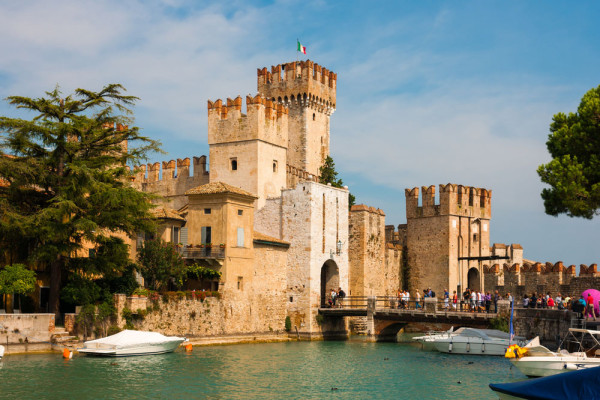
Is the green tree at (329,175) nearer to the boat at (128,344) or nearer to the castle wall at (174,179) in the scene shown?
the castle wall at (174,179)

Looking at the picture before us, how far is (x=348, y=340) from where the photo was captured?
44656mm

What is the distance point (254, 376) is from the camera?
27938mm

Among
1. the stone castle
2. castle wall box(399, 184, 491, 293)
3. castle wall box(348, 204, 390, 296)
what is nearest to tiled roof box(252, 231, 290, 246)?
the stone castle

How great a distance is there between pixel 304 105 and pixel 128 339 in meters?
27.1

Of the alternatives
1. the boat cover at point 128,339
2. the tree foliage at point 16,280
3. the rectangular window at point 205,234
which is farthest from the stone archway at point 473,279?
the tree foliage at point 16,280

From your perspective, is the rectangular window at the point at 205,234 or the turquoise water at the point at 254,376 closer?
the turquoise water at the point at 254,376

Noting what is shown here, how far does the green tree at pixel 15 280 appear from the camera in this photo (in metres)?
32.0

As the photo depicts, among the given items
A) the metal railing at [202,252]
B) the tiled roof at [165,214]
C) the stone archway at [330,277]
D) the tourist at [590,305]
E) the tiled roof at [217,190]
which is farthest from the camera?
the stone archway at [330,277]

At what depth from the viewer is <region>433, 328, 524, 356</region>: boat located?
3551 cm

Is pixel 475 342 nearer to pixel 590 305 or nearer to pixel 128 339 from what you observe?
pixel 590 305

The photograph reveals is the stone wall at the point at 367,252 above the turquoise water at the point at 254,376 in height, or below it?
above

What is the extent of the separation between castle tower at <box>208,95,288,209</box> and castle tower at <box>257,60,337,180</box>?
669 centimetres

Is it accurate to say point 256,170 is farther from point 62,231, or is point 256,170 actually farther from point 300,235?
point 62,231

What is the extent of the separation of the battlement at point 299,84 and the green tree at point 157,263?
65.9ft
